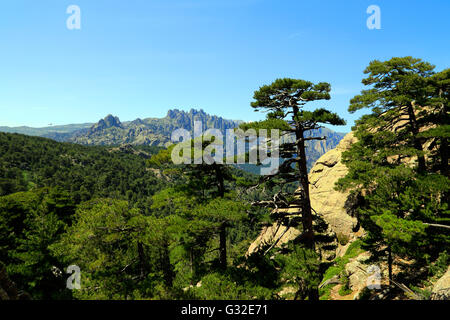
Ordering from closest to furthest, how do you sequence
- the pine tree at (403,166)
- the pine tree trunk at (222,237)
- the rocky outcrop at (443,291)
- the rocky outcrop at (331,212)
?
the rocky outcrop at (443,291) < the pine tree at (403,166) < the pine tree trunk at (222,237) < the rocky outcrop at (331,212)

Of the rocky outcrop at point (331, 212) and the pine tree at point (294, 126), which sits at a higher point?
the pine tree at point (294, 126)

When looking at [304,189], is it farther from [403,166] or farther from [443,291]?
[403,166]

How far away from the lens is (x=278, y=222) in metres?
10.2

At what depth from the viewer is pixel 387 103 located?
15.7m

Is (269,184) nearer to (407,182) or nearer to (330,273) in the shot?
(407,182)

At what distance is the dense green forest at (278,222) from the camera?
962cm

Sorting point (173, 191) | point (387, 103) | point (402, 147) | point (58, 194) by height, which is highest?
point (387, 103)

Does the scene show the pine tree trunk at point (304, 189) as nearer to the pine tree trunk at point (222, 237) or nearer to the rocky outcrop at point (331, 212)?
the pine tree trunk at point (222, 237)

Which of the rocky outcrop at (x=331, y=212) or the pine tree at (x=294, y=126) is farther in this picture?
the rocky outcrop at (x=331, y=212)

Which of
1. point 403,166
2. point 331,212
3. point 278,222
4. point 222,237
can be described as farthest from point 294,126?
point 331,212

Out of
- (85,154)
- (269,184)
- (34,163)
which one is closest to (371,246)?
(269,184)

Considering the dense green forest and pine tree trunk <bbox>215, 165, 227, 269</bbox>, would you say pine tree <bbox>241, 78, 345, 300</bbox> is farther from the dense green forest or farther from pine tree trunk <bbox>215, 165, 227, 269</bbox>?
pine tree trunk <bbox>215, 165, 227, 269</bbox>

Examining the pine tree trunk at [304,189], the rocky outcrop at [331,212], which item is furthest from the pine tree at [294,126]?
the rocky outcrop at [331,212]

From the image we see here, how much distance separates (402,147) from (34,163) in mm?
207361
